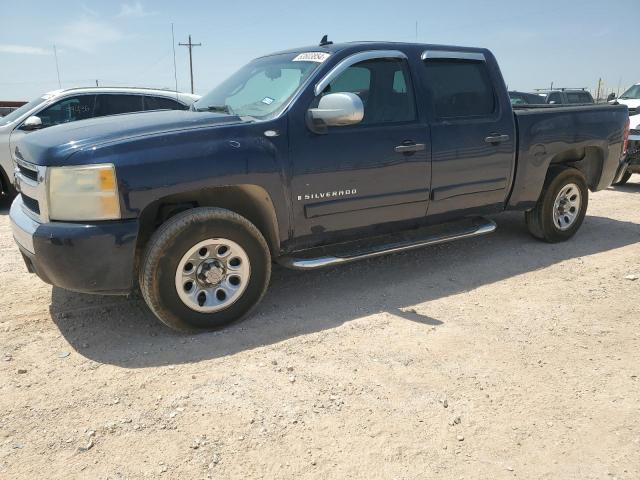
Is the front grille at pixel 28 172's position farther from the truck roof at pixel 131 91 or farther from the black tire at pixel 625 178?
the black tire at pixel 625 178

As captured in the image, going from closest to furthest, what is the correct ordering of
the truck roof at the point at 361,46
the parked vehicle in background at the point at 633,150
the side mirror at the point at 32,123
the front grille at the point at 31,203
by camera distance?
the front grille at the point at 31,203 < the truck roof at the point at 361,46 < the side mirror at the point at 32,123 < the parked vehicle in background at the point at 633,150

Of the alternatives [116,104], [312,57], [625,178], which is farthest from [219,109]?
[625,178]

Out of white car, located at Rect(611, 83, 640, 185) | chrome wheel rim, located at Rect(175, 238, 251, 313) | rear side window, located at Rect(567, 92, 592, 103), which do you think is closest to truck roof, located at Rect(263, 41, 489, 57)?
chrome wheel rim, located at Rect(175, 238, 251, 313)

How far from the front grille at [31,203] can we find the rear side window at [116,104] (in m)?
4.38

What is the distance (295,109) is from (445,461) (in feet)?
7.96

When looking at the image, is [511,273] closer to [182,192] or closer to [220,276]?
[220,276]

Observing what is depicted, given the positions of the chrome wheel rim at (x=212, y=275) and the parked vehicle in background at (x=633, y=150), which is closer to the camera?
the chrome wheel rim at (x=212, y=275)

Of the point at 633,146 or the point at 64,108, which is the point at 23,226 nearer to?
the point at 64,108

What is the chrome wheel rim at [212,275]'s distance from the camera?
11.2 ft

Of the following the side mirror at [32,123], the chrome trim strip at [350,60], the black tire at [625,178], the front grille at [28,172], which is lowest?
the black tire at [625,178]

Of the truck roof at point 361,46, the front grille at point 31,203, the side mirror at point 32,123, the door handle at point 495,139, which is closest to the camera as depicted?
the front grille at point 31,203

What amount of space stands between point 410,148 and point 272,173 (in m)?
1.21

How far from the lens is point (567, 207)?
18.6 ft

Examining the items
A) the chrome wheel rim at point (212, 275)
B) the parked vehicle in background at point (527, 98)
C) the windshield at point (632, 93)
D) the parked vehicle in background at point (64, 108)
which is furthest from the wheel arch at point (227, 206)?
the parked vehicle in background at point (527, 98)
